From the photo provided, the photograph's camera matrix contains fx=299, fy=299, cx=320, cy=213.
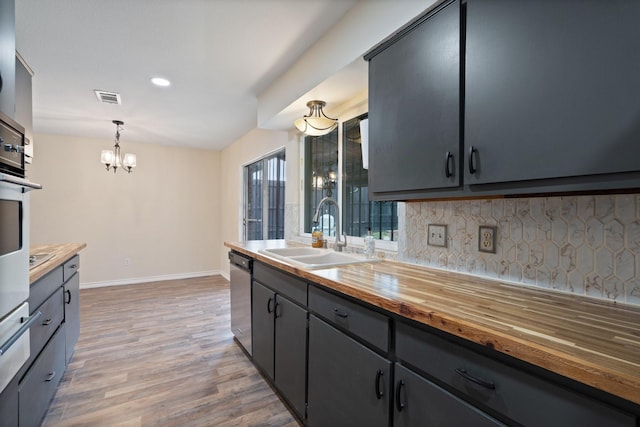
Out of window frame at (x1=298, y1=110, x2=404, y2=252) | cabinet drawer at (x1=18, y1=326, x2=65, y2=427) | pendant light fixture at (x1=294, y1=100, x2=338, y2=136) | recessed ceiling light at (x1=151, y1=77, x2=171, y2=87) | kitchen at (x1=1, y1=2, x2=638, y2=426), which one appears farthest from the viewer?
kitchen at (x1=1, y1=2, x2=638, y2=426)

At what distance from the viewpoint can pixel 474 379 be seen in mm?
784

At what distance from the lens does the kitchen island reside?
59 centimetres

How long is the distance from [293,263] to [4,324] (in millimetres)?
1154

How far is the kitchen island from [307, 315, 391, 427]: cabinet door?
18cm

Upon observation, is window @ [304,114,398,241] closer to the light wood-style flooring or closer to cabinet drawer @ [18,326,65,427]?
the light wood-style flooring

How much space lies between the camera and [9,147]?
1098 mm

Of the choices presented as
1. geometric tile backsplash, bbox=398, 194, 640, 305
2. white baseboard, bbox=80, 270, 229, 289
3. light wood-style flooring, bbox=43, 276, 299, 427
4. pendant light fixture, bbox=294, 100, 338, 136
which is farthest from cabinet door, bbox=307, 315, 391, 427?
white baseboard, bbox=80, 270, 229, 289

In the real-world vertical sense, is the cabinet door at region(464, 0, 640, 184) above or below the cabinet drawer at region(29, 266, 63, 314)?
above

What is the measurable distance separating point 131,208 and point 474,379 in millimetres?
5486

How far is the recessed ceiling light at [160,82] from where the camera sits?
2.56 meters

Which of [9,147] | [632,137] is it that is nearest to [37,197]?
[9,147]

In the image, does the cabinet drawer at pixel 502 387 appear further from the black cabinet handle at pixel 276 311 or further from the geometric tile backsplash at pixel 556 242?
the black cabinet handle at pixel 276 311

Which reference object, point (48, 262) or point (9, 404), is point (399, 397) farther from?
point (48, 262)

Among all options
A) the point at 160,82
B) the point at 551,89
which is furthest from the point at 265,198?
the point at 551,89
